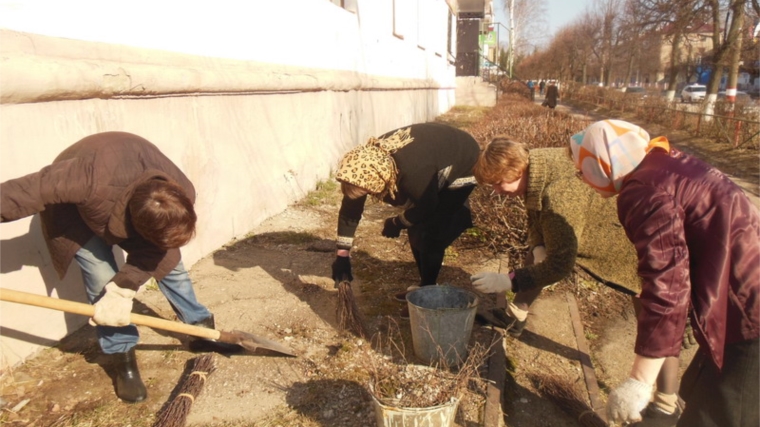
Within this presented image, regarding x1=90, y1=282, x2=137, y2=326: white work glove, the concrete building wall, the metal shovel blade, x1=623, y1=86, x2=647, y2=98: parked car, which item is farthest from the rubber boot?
x1=623, y1=86, x2=647, y2=98: parked car

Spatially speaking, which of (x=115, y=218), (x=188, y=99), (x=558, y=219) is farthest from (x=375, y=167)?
(x=188, y=99)

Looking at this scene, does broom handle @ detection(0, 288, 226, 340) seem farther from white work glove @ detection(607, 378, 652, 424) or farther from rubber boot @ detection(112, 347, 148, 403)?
white work glove @ detection(607, 378, 652, 424)

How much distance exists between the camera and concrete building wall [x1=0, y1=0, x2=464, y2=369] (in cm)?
285

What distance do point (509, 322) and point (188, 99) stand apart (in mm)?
2954

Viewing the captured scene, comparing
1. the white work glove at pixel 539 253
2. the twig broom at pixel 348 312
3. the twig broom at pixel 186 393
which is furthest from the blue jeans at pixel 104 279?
the white work glove at pixel 539 253

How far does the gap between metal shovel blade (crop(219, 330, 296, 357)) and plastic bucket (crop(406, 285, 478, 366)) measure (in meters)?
0.77

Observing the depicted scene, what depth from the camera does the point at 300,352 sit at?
323 centimetres

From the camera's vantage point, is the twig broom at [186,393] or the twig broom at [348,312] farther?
the twig broom at [348,312]

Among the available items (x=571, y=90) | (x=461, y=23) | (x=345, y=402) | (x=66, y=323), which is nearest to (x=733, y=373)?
(x=345, y=402)

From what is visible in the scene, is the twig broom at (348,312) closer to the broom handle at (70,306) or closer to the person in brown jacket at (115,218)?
the broom handle at (70,306)

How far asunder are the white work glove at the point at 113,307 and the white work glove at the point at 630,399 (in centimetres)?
211

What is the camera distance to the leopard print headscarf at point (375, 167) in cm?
287

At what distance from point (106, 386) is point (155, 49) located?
238 cm

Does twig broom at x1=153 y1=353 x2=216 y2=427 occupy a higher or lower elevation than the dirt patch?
higher
